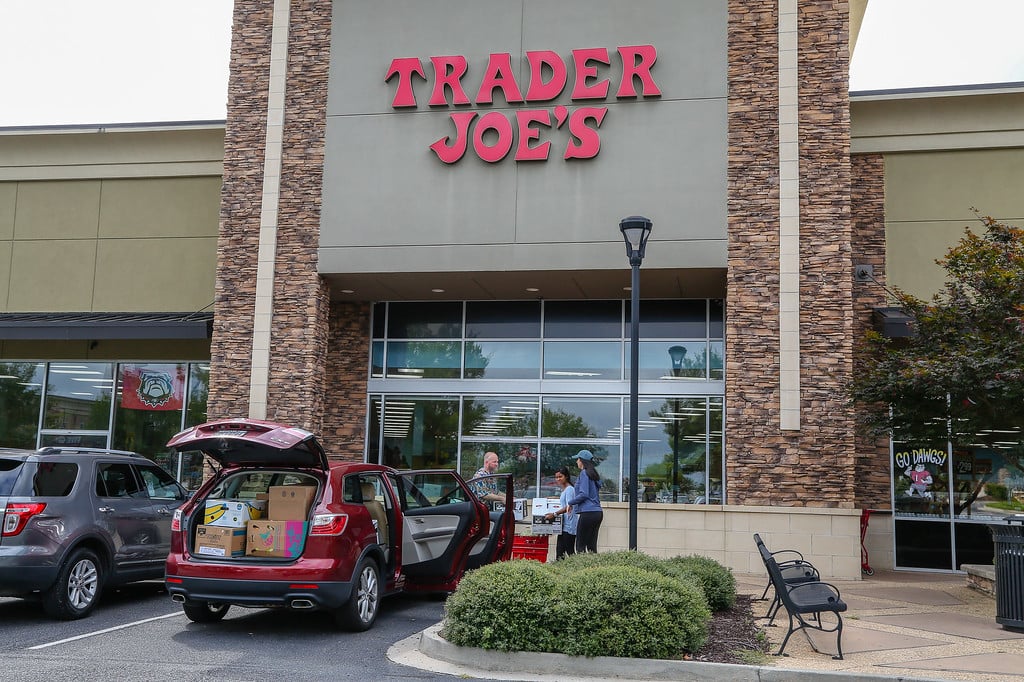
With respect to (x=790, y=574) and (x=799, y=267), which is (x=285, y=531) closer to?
(x=790, y=574)

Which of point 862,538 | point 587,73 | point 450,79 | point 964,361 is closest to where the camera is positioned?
point 964,361

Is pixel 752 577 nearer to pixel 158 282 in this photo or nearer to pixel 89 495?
pixel 89 495

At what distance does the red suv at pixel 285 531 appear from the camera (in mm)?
8797

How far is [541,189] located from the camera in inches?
659

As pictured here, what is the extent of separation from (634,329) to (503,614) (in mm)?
4355

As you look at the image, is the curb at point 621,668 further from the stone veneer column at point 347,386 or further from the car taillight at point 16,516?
the stone veneer column at point 347,386

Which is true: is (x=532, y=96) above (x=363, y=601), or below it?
above

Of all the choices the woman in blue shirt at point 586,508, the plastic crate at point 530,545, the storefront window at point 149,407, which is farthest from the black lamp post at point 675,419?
the storefront window at point 149,407

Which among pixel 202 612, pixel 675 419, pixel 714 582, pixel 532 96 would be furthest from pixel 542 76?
pixel 202 612

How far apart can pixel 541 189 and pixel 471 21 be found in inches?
133

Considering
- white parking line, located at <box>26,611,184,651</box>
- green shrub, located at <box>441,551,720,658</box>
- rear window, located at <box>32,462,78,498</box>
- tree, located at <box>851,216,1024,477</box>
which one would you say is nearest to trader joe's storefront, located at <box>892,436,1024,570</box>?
tree, located at <box>851,216,1024,477</box>

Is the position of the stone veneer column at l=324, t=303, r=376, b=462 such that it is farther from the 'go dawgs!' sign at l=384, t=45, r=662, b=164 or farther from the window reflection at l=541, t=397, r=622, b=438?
the 'go dawgs!' sign at l=384, t=45, r=662, b=164

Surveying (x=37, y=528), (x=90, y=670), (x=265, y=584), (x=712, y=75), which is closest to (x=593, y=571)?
(x=265, y=584)

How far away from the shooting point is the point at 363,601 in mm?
9398
